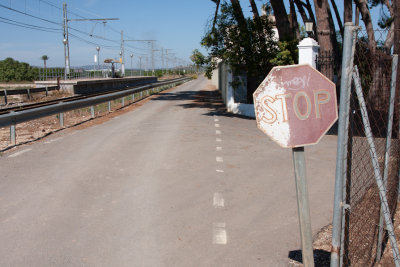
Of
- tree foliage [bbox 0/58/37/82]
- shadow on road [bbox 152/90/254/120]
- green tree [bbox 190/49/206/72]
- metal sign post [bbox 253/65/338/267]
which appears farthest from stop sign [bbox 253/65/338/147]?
tree foliage [bbox 0/58/37/82]

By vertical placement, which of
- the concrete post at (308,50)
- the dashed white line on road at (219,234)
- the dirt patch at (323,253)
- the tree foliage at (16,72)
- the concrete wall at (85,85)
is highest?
the tree foliage at (16,72)

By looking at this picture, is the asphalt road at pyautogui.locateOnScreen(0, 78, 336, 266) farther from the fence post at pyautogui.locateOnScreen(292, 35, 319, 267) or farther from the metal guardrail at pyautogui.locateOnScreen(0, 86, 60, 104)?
the metal guardrail at pyautogui.locateOnScreen(0, 86, 60, 104)

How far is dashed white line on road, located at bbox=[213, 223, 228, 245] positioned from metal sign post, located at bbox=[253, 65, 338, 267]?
1.95 metres

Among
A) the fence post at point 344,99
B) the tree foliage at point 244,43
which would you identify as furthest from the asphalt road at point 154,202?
the tree foliage at point 244,43

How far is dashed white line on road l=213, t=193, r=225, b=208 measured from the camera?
600cm

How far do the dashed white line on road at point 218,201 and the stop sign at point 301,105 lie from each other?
10.3 feet

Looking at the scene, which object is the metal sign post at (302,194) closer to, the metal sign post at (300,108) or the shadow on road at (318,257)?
the metal sign post at (300,108)

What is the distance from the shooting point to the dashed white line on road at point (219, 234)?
189 inches

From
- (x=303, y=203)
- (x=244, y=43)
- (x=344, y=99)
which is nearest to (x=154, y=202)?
(x=303, y=203)

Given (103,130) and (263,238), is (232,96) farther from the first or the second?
(263,238)

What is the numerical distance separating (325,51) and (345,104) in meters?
11.4

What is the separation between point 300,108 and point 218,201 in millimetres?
3383

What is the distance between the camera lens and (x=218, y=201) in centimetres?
617

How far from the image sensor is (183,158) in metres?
8.83
